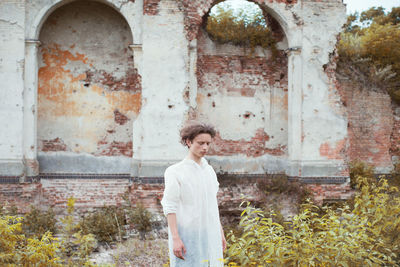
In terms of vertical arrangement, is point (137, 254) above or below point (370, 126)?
below

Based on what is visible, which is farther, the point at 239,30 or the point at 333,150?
the point at 239,30

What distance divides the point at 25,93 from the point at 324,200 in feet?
22.5

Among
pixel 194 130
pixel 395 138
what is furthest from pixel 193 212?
pixel 395 138

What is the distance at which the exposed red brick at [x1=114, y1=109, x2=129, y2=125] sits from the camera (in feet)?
30.7

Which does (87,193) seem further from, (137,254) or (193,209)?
(193,209)

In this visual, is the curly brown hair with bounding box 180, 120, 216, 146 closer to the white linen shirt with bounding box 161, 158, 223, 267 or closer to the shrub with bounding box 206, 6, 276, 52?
the white linen shirt with bounding box 161, 158, 223, 267

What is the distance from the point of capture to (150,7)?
331 inches

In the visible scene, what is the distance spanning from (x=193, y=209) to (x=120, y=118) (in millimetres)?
6402

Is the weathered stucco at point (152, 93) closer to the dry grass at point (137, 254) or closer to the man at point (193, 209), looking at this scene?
the dry grass at point (137, 254)

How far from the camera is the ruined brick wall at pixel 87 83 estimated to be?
917cm

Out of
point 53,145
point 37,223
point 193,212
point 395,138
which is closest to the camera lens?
point 193,212

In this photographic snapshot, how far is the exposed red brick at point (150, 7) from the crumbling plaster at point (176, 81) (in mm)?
74

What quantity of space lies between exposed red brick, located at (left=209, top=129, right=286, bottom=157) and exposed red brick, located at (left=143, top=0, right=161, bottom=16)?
3168 mm

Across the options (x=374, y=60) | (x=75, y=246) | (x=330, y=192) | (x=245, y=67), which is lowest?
(x=75, y=246)
